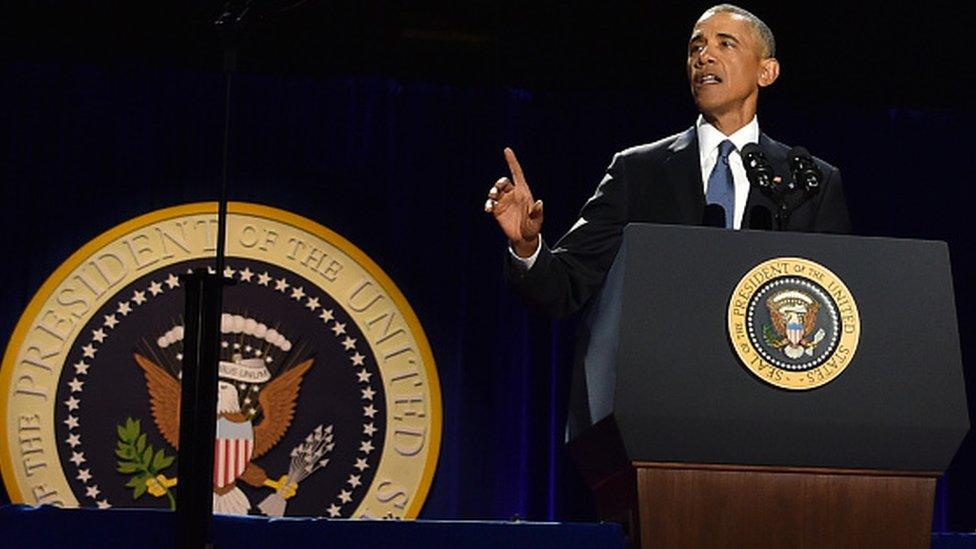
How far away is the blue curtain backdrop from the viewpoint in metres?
5.56

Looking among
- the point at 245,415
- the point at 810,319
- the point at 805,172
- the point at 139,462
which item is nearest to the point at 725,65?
the point at 805,172

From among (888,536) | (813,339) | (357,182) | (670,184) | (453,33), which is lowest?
(888,536)

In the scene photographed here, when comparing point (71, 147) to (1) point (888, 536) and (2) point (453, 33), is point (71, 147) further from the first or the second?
(1) point (888, 536)

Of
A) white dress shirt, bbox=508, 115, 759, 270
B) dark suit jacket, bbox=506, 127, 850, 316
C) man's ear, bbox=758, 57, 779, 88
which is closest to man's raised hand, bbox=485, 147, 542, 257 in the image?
dark suit jacket, bbox=506, 127, 850, 316

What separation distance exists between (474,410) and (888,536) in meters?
3.80

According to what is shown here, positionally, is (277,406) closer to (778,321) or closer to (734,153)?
(734,153)

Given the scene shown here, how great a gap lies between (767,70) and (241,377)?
3.41 m

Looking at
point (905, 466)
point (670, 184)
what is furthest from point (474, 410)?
point (905, 466)

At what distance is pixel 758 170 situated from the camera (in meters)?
2.14

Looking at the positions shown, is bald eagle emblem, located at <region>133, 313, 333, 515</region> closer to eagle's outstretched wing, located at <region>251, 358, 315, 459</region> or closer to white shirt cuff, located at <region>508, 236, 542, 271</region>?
eagle's outstretched wing, located at <region>251, 358, 315, 459</region>

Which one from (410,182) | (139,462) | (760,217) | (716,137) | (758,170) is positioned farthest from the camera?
(410,182)

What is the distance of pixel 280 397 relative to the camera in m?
5.57

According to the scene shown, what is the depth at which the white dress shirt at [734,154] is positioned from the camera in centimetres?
233

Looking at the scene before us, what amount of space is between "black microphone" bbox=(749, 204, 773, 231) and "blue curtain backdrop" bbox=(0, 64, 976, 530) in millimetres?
3343
